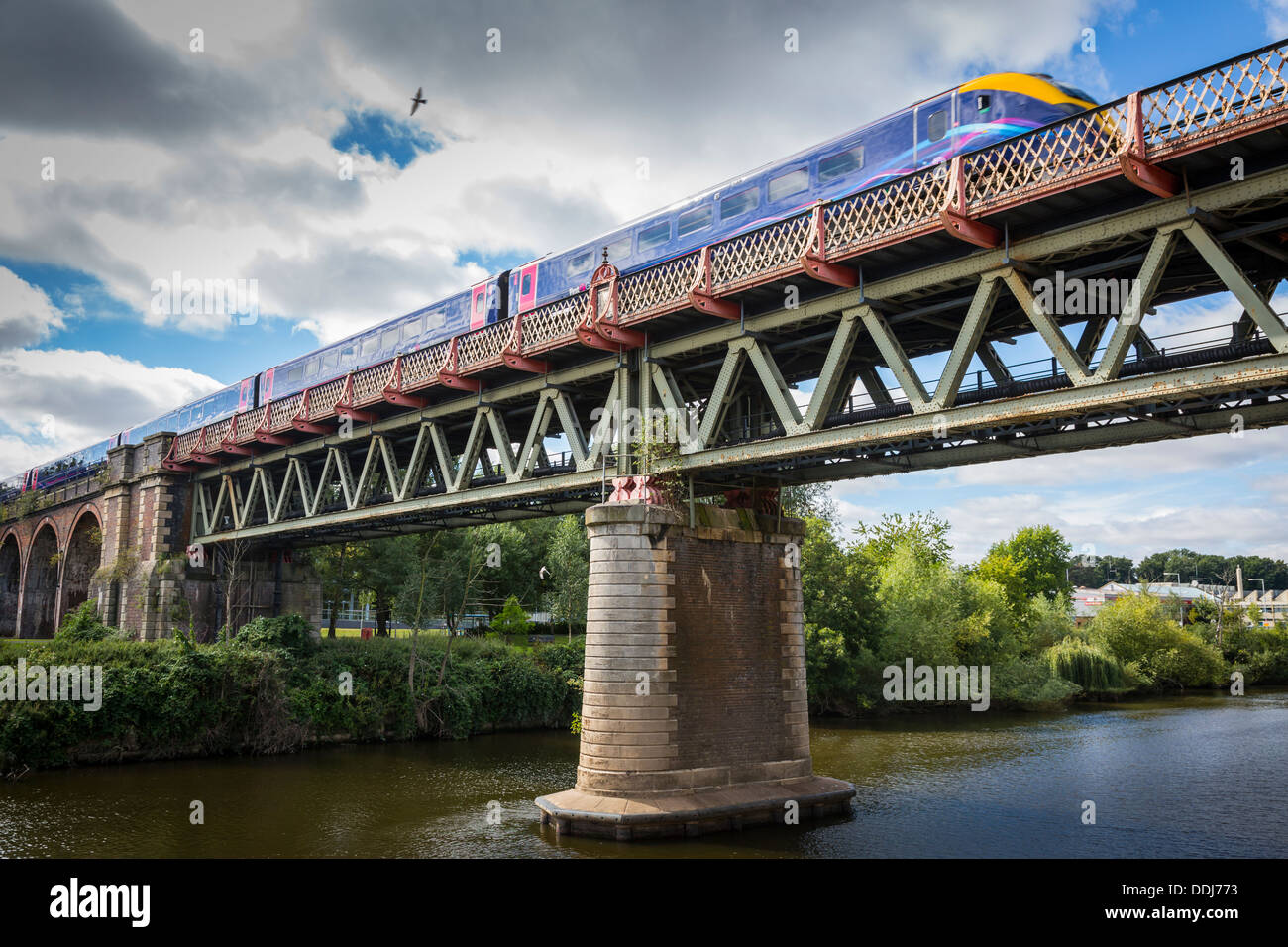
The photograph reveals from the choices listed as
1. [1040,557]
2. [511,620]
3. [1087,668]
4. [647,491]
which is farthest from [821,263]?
[1040,557]

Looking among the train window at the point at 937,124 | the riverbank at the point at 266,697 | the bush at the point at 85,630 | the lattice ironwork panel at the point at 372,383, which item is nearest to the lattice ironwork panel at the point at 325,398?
the lattice ironwork panel at the point at 372,383

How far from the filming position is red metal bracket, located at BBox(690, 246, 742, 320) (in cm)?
1827

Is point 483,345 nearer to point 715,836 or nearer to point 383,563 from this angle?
point 715,836

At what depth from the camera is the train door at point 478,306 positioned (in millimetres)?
29859

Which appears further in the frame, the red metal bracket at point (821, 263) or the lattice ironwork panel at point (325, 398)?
the lattice ironwork panel at point (325, 398)

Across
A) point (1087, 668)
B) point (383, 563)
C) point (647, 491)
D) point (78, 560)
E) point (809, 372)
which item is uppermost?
point (809, 372)

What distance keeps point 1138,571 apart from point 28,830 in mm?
202727

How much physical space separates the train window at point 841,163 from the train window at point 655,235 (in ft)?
15.0

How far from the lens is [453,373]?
80.7 feet

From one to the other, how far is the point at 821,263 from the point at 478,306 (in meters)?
16.3

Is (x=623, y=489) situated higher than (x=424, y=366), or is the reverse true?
(x=424, y=366)

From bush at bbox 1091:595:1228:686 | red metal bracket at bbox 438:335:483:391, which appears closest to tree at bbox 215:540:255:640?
red metal bracket at bbox 438:335:483:391

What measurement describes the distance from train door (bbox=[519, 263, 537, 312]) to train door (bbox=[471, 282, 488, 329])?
2.18m

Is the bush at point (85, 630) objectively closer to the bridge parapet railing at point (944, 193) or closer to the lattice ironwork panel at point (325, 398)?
the lattice ironwork panel at point (325, 398)
